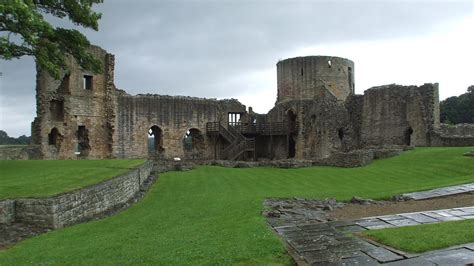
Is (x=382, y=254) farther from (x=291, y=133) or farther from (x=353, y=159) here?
(x=291, y=133)

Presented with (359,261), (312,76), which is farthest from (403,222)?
(312,76)

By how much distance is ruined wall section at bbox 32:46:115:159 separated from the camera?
28906mm

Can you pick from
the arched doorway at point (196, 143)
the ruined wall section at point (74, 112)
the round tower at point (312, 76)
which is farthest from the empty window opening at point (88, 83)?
the round tower at point (312, 76)

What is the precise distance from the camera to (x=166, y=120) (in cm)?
3706

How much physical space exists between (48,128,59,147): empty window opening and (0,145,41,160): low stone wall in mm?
3028

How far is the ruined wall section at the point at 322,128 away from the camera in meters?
34.2

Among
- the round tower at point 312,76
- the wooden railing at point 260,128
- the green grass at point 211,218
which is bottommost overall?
the green grass at point 211,218

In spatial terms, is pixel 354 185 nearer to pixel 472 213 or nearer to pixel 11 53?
pixel 472 213

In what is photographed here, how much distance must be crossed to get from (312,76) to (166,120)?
16083 millimetres

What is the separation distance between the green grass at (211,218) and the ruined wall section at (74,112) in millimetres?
11922

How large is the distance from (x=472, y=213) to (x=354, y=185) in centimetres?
744

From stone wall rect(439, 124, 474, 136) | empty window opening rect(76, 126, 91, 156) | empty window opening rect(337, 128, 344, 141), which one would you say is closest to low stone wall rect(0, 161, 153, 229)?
empty window opening rect(76, 126, 91, 156)

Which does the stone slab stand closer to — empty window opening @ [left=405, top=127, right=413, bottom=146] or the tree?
the tree

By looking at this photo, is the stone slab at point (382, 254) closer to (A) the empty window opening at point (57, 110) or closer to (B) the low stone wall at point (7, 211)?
(B) the low stone wall at point (7, 211)
